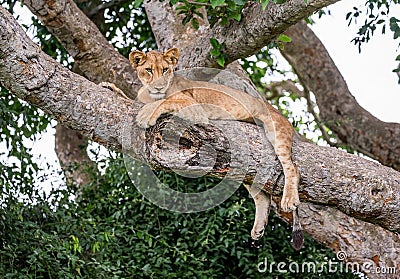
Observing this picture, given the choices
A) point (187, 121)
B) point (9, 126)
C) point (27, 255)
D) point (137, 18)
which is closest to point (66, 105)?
point (187, 121)

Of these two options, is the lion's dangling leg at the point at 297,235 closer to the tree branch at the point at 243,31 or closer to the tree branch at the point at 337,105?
the tree branch at the point at 243,31

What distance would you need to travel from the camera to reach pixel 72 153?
17.0 feet

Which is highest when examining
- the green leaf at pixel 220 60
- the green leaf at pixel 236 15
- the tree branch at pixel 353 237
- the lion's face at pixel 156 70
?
the green leaf at pixel 220 60

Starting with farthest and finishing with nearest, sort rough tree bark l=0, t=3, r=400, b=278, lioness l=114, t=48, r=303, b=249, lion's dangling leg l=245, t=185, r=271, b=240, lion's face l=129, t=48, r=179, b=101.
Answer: lion's dangling leg l=245, t=185, r=271, b=240, lion's face l=129, t=48, r=179, b=101, lioness l=114, t=48, r=303, b=249, rough tree bark l=0, t=3, r=400, b=278

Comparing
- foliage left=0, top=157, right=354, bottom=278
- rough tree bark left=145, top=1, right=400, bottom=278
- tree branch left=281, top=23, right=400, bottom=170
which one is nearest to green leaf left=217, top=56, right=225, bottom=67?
rough tree bark left=145, top=1, right=400, bottom=278

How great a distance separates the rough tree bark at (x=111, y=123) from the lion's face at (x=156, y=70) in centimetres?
25

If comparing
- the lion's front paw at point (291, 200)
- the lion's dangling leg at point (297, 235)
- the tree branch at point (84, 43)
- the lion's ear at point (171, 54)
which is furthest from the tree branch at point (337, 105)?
the lion's front paw at point (291, 200)

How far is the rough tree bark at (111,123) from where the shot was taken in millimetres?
2281

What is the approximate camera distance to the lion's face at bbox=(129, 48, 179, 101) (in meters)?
2.71

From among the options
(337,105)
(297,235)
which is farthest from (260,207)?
(337,105)

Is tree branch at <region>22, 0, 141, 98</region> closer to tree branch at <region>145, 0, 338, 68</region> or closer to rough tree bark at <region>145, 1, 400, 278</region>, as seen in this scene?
tree branch at <region>145, 0, 338, 68</region>

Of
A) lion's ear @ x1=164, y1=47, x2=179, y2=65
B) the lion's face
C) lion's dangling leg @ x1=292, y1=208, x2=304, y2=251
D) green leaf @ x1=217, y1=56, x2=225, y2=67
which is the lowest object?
lion's dangling leg @ x1=292, y1=208, x2=304, y2=251

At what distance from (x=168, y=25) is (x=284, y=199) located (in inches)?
73.4

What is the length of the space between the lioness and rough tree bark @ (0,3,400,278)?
5cm
